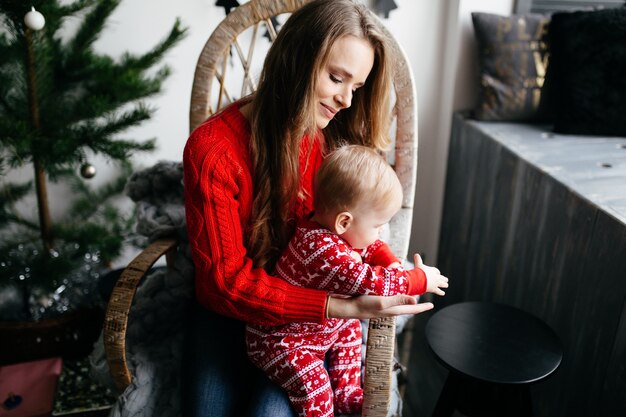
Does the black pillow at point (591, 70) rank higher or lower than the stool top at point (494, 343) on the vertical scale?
higher

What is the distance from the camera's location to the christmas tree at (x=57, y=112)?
1.47 metres

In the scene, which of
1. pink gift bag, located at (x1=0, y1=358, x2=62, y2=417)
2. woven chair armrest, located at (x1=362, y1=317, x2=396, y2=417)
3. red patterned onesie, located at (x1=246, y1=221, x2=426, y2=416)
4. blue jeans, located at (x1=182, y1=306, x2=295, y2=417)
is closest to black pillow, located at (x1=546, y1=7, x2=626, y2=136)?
red patterned onesie, located at (x1=246, y1=221, x2=426, y2=416)

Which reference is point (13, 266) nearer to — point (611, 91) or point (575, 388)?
point (575, 388)

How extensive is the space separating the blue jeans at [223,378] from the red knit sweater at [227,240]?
Result: 91 millimetres

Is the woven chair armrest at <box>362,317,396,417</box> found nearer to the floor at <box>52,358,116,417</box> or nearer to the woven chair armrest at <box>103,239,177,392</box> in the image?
the woven chair armrest at <box>103,239,177,392</box>

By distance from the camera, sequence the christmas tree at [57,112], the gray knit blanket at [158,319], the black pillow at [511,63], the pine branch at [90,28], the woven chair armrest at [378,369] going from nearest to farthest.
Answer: the woven chair armrest at [378,369] < the gray knit blanket at [158,319] < the christmas tree at [57,112] < the pine branch at [90,28] < the black pillow at [511,63]

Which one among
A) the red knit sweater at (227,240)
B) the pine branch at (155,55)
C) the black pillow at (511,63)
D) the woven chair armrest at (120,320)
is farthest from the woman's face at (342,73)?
the black pillow at (511,63)

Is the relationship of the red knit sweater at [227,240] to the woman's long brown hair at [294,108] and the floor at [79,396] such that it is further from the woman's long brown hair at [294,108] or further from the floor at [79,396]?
the floor at [79,396]

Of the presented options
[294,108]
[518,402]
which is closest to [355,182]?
[294,108]

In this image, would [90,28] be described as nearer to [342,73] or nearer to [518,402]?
[342,73]

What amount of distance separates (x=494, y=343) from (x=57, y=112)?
135 centimetres

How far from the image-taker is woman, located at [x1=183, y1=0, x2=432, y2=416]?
3.37ft

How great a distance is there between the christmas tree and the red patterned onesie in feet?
2.68

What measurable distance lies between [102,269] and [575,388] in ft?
4.80
